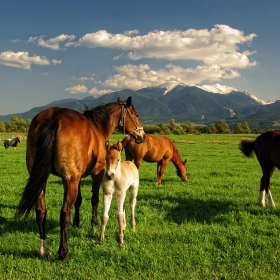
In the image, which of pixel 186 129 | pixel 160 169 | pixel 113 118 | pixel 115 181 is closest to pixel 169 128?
pixel 186 129

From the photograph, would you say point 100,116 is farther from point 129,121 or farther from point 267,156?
point 267,156

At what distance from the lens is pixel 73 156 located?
4.98 meters

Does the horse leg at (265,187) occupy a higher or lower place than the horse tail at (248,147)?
lower

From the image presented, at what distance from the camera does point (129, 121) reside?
26.1 ft

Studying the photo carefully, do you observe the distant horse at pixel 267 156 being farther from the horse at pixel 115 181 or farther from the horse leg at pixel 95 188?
the horse leg at pixel 95 188

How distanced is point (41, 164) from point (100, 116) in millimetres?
2771

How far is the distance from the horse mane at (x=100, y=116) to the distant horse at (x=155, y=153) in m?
5.12

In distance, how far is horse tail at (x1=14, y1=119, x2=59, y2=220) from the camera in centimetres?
484

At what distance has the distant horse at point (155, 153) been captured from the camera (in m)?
12.7

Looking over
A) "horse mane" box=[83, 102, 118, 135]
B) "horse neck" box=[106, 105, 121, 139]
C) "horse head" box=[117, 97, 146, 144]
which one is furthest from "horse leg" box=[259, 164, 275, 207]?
"horse mane" box=[83, 102, 118, 135]

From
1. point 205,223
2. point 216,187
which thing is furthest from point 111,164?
point 216,187

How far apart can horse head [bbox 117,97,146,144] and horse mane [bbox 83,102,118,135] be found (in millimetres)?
478

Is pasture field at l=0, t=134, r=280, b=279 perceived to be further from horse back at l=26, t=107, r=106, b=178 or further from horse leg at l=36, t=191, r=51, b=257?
horse back at l=26, t=107, r=106, b=178

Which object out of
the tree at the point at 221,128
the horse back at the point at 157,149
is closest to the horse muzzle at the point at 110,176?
the horse back at the point at 157,149
